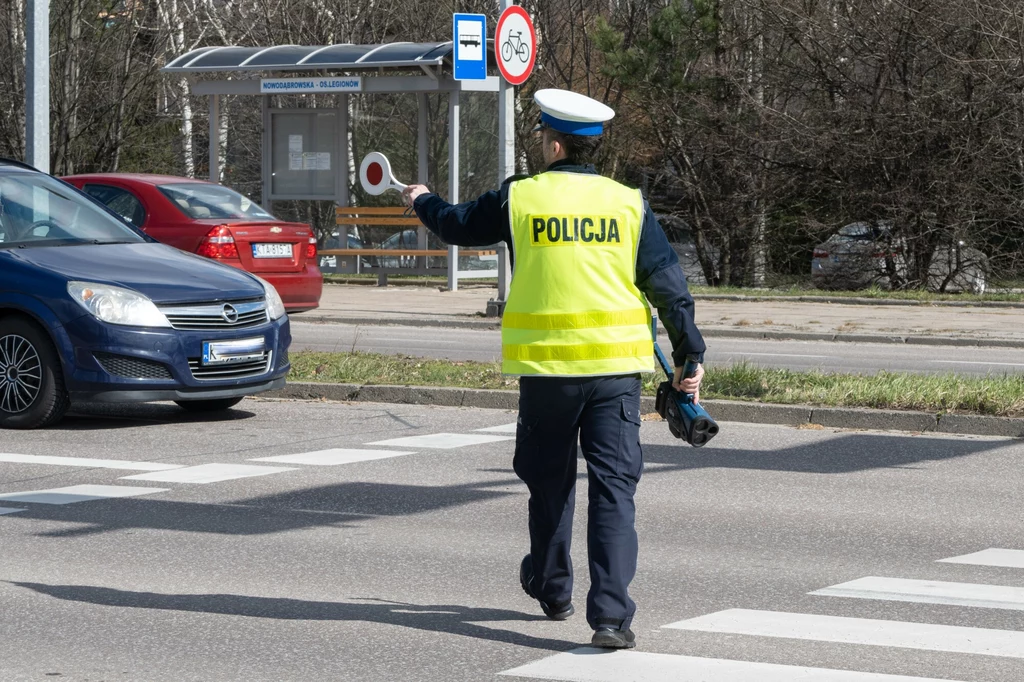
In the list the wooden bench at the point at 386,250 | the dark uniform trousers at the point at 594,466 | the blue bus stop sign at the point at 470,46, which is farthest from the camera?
the wooden bench at the point at 386,250

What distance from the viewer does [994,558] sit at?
273 inches

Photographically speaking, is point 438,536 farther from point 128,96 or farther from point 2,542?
point 128,96

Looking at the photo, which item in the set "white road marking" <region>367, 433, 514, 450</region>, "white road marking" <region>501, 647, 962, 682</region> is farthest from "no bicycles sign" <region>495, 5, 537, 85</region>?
"white road marking" <region>501, 647, 962, 682</region>

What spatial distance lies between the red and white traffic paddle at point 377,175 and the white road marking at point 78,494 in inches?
94.2

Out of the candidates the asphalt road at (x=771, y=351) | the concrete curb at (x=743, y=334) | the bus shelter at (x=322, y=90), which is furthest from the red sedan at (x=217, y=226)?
the bus shelter at (x=322, y=90)

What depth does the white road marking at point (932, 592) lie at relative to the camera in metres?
6.14

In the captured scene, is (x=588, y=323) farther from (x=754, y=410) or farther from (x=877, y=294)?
(x=877, y=294)

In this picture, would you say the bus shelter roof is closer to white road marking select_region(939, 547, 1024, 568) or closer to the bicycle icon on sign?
the bicycle icon on sign

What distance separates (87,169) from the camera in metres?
33.4

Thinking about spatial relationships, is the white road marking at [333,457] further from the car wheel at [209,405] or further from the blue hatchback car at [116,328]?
the car wheel at [209,405]

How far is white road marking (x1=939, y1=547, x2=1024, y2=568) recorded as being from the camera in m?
6.82

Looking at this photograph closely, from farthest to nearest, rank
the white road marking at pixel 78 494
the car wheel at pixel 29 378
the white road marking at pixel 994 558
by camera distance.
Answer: the car wheel at pixel 29 378
the white road marking at pixel 78 494
the white road marking at pixel 994 558

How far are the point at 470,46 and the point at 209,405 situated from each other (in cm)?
904

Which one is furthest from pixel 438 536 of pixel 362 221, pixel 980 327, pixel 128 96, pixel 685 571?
pixel 128 96
